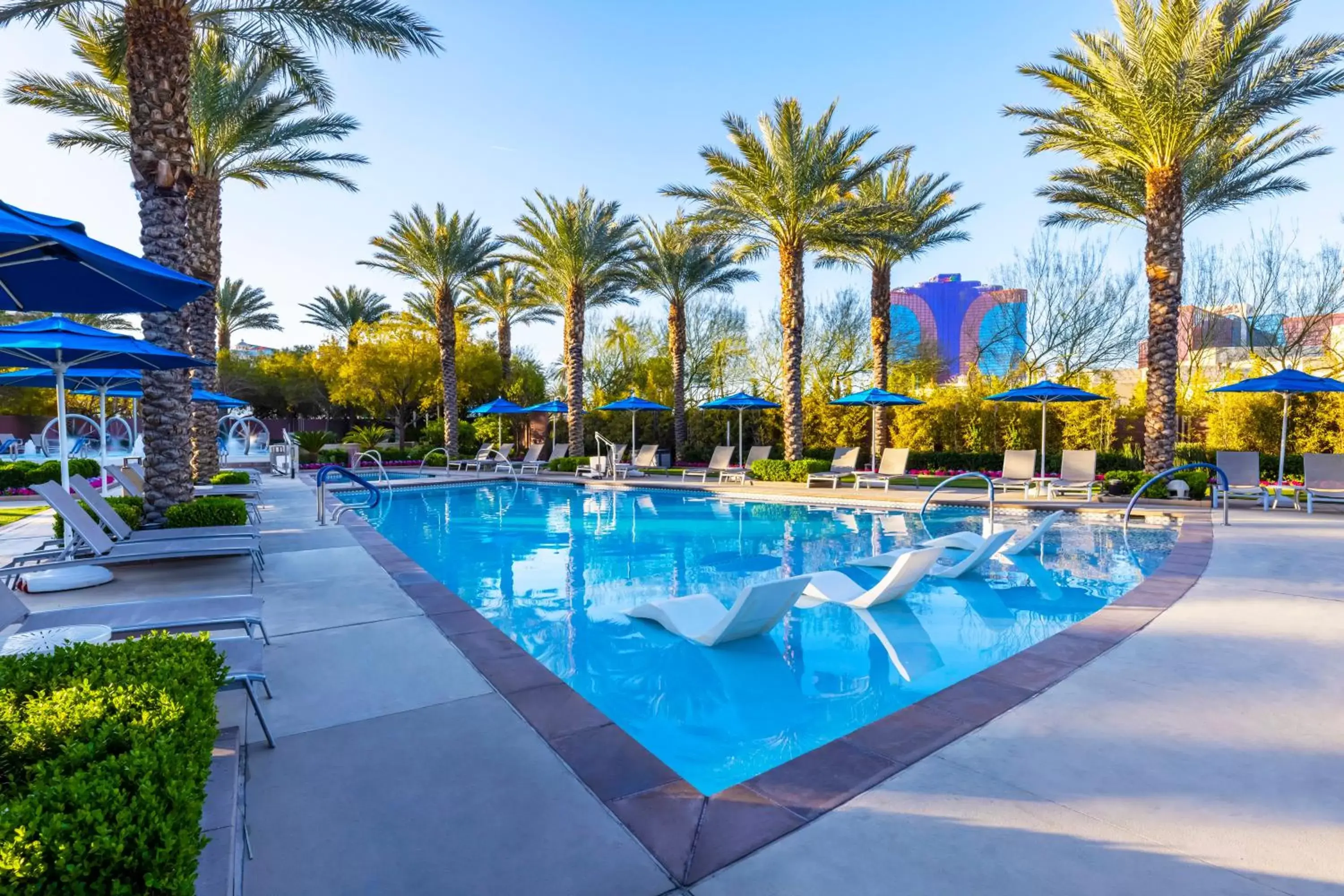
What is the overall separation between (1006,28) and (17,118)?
2066 cm

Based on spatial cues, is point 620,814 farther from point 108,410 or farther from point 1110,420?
point 108,410

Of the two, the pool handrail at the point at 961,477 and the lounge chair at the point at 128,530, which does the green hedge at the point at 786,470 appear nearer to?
the pool handrail at the point at 961,477

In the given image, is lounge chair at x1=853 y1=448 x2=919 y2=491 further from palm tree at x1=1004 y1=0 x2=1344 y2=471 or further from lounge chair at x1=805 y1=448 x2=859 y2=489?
palm tree at x1=1004 y1=0 x2=1344 y2=471

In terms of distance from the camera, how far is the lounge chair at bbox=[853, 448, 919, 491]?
17656 mm

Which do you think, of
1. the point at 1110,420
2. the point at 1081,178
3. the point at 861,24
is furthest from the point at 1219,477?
the point at 861,24

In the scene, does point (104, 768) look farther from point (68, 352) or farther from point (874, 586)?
point (68, 352)

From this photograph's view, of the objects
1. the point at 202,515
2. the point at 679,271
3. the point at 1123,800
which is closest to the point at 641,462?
the point at 679,271

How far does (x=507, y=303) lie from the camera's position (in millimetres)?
31734

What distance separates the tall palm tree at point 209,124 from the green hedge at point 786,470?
13176 mm

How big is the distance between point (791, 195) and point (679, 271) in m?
7.19

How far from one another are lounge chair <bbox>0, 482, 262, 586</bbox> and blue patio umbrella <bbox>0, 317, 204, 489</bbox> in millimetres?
682

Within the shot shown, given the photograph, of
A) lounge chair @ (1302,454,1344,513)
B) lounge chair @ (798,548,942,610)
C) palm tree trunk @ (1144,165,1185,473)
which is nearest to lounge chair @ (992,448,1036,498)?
palm tree trunk @ (1144,165,1185,473)

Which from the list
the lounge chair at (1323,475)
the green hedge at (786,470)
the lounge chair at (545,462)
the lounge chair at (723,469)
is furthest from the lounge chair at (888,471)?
the lounge chair at (545,462)

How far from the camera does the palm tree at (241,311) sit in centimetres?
3169
